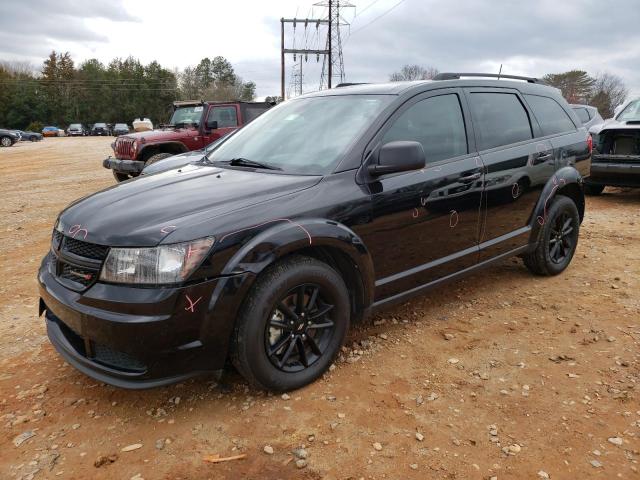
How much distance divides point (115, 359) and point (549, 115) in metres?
4.08

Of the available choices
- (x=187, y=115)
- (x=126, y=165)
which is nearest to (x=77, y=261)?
(x=126, y=165)

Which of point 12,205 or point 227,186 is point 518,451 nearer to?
point 227,186

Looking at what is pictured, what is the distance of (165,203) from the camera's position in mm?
2662

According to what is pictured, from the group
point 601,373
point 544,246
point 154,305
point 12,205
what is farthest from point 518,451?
point 12,205

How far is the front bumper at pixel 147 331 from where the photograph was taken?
2.31m

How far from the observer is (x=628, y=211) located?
7.69 meters

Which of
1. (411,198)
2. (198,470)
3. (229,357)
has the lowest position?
(198,470)

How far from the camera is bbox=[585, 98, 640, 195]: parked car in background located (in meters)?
7.91

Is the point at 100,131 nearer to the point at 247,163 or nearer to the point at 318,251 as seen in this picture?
the point at 247,163

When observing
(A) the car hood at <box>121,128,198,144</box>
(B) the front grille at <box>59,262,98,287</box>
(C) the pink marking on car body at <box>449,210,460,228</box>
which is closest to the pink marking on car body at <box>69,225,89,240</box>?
(B) the front grille at <box>59,262,98,287</box>

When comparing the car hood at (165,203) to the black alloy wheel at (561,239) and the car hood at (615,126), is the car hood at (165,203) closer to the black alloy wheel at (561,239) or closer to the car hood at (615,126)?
the black alloy wheel at (561,239)

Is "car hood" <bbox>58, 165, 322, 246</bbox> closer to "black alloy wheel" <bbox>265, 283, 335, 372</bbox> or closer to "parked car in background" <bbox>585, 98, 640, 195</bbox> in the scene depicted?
"black alloy wheel" <bbox>265, 283, 335, 372</bbox>

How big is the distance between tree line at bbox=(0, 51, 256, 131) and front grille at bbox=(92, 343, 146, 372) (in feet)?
240

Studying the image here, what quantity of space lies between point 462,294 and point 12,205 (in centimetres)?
854
